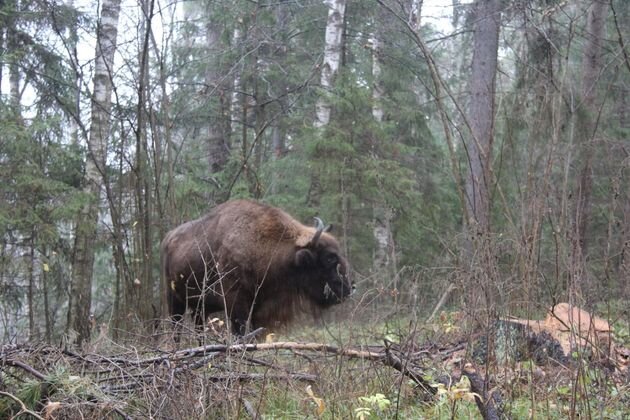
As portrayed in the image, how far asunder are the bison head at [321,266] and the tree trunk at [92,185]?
3023 mm

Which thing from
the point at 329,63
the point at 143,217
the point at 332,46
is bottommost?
the point at 143,217

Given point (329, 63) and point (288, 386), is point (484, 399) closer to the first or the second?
point (288, 386)

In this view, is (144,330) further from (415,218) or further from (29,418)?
(415,218)

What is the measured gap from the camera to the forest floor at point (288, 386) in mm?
4234

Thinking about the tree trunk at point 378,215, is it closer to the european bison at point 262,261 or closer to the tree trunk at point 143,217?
the european bison at point 262,261

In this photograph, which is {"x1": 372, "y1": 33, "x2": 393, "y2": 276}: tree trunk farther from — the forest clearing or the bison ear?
the bison ear

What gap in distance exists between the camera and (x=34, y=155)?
1264cm

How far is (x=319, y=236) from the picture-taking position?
9.40 metres

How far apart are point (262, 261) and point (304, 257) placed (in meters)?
0.57

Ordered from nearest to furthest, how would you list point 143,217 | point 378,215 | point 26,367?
point 26,367, point 143,217, point 378,215

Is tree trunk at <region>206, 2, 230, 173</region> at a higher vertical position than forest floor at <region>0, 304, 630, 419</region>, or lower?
higher

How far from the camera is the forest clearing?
4.65 meters

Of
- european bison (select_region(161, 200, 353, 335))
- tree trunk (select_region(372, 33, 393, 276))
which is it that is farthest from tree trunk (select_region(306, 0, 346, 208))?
european bison (select_region(161, 200, 353, 335))

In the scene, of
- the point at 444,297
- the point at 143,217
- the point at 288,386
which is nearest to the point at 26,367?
the point at 288,386
